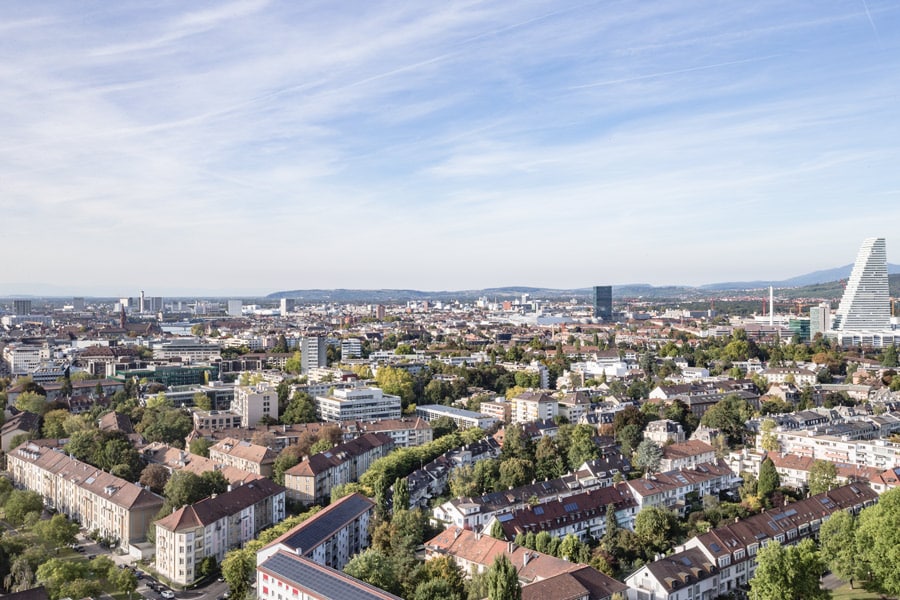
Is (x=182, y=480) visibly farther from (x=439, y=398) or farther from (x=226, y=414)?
(x=439, y=398)

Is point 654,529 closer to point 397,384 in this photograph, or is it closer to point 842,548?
point 842,548

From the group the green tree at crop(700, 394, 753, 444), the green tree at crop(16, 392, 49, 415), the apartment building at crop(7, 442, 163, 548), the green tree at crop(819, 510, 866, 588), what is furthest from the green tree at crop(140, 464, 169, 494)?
the green tree at crop(700, 394, 753, 444)

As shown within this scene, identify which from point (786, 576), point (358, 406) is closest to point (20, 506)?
point (358, 406)

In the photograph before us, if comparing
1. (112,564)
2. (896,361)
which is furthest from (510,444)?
(896,361)

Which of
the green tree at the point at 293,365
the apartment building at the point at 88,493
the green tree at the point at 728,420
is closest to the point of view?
the apartment building at the point at 88,493

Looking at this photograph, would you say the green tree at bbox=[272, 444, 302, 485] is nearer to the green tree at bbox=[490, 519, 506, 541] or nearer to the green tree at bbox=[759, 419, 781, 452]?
the green tree at bbox=[490, 519, 506, 541]

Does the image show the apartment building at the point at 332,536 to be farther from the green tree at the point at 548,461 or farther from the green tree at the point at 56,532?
the green tree at the point at 56,532

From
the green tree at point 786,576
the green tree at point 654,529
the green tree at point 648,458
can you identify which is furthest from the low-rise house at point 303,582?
Answer: the green tree at point 648,458

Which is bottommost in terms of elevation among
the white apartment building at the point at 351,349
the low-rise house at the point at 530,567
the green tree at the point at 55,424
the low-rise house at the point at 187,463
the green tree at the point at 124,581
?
the green tree at the point at 124,581
